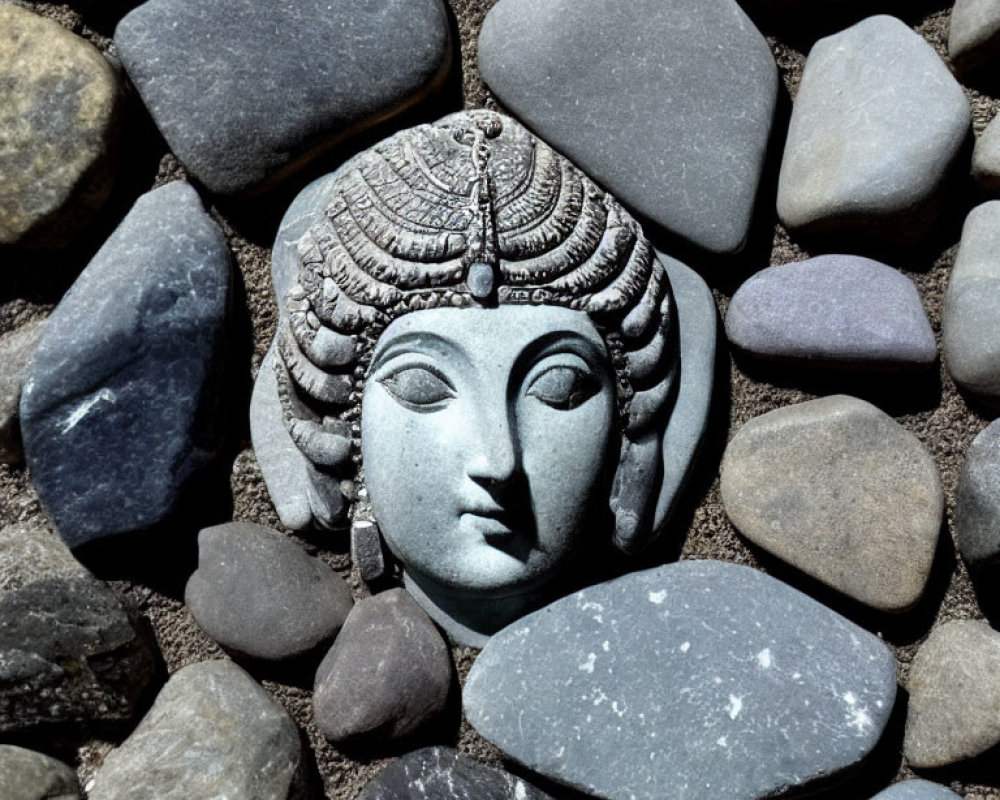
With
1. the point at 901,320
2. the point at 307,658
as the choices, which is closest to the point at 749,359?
the point at 901,320

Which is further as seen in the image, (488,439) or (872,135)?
(872,135)

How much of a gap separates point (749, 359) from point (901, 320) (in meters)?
0.20

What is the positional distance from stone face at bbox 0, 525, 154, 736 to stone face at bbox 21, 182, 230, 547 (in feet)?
0.20

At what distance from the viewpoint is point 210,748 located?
1568 millimetres

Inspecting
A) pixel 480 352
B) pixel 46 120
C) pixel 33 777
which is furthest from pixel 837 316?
pixel 33 777

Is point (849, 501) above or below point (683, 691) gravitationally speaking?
above

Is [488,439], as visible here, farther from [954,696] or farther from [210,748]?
[954,696]

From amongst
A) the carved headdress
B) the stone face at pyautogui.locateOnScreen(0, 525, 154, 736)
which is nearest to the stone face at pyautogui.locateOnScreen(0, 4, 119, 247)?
the carved headdress

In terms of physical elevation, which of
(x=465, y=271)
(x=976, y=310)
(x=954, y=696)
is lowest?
(x=954, y=696)

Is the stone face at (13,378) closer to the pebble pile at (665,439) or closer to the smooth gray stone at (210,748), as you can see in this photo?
the pebble pile at (665,439)

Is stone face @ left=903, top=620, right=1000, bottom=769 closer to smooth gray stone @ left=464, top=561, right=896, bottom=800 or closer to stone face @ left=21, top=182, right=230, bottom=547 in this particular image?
smooth gray stone @ left=464, top=561, right=896, bottom=800

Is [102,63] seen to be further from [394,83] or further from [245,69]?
[394,83]

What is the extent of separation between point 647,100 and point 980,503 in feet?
2.15

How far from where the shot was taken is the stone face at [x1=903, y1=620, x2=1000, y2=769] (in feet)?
Answer: 5.11
